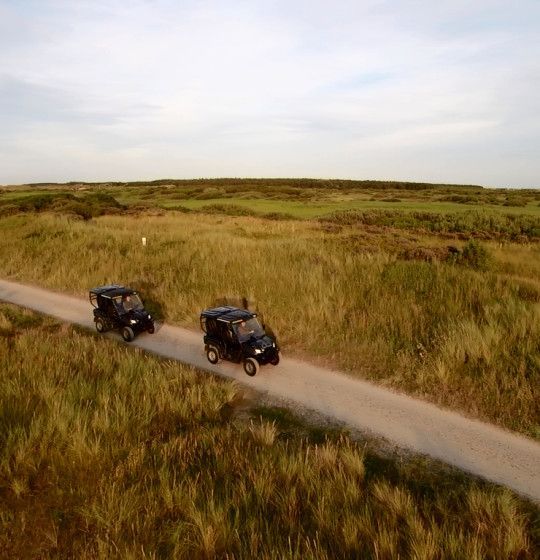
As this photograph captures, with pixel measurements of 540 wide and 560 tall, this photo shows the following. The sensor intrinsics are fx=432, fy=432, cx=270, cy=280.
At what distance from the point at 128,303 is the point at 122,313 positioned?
16.4 inches

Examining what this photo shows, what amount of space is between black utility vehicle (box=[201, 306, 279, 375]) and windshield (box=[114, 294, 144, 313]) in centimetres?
304

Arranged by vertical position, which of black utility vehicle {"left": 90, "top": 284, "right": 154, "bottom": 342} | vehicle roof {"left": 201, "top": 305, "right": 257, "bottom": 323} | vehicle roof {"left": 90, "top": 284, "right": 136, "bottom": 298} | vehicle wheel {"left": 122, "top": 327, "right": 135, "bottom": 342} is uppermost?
vehicle roof {"left": 201, "top": 305, "right": 257, "bottom": 323}

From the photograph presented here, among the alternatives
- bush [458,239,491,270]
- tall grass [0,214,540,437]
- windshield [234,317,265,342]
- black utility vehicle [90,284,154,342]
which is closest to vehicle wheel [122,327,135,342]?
black utility vehicle [90,284,154,342]

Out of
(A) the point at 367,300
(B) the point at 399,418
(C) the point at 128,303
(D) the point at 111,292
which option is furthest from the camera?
(A) the point at 367,300

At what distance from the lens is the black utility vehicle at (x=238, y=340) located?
953 cm

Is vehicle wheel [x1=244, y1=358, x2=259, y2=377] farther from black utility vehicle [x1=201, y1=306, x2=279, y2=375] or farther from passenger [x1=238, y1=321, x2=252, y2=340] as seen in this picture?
passenger [x1=238, y1=321, x2=252, y2=340]

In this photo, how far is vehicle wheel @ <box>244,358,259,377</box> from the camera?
31.0 feet

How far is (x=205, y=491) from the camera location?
514 centimetres

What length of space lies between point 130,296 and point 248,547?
30.0 ft

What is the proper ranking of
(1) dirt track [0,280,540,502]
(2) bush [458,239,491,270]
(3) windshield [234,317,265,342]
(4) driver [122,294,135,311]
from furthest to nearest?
(2) bush [458,239,491,270] < (4) driver [122,294,135,311] < (3) windshield [234,317,265,342] < (1) dirt track [0,280,540,502]

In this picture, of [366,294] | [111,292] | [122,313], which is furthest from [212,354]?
[366,294]

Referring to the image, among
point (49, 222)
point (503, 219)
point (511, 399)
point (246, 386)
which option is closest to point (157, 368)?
point (246, 386)

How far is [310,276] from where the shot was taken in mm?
14586

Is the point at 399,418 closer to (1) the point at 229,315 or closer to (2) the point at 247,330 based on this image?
(2) the point at 247,330
